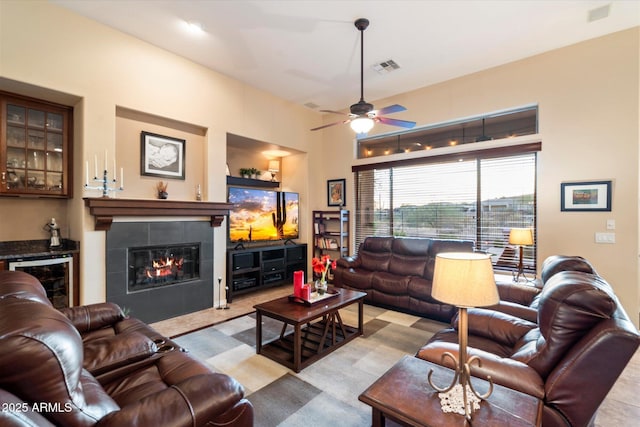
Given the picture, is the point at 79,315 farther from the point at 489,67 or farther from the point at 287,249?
the point at 489,67

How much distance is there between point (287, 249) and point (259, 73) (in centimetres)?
306

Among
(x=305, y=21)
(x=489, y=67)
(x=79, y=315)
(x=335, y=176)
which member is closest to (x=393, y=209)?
(x=335, y=176)

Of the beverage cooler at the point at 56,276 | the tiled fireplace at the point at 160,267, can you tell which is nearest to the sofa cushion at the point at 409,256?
the tiled fireplace at the point at 160,267

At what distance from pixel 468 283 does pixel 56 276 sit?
403 centimetres

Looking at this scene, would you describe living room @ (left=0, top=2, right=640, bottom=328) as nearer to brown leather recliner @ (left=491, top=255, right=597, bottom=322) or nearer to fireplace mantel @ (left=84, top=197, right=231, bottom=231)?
fireplace mantel @ (left=84, top=197, right=231, bottom=231)

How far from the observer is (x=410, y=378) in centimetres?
154

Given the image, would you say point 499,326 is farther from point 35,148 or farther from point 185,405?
point 35,148

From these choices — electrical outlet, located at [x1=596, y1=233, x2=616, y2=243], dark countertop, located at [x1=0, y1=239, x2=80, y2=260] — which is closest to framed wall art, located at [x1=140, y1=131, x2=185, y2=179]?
dark countertop, located at [x1=0, y1=239, x2=80, y2=260]

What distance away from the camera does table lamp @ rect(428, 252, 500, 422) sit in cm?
126

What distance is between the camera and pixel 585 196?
365cm

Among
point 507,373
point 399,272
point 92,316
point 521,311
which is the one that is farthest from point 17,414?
point 399,272

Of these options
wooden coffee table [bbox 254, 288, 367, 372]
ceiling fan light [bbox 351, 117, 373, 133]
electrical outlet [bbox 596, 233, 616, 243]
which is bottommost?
wooden coffee table [bbox 254, 288, 367, 372]

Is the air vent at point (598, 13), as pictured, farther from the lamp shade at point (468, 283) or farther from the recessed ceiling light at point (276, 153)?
the recessed ceiling light at point (276, 153)

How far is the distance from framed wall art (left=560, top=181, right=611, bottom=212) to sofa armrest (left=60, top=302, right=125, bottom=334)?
512 cm
